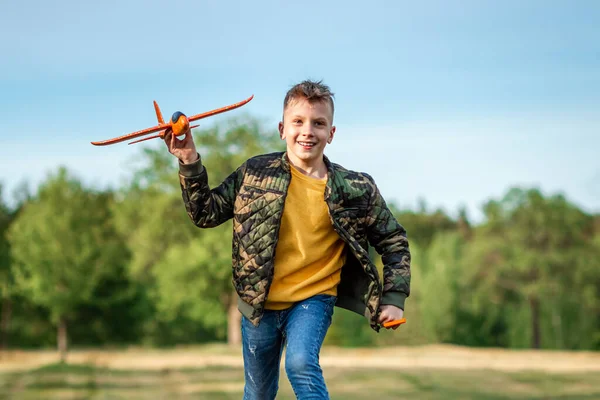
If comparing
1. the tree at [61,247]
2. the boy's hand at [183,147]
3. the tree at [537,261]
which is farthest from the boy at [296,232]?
the tree at [537,261]

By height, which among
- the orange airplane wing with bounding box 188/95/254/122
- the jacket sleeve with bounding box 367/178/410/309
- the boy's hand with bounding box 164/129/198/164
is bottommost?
the jacket sleeve with bounding box 367/178/410/309

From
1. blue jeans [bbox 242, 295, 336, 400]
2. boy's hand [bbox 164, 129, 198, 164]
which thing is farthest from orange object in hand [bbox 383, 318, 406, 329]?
boy's hand [bbox 164, 129, 198, 164]

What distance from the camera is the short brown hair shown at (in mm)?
3785

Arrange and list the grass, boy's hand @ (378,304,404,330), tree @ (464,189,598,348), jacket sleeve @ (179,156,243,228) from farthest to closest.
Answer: tree @ (464,189,598,348) → the grass → boy's hand @ (378,304,404,330) → jacket sleeve @ (179,156,243,228)

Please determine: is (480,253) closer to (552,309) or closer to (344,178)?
(552,309)

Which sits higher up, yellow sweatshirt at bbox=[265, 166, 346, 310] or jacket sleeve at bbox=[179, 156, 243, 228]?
jacket sleeve at bbox=[179, 156, 243, 228]

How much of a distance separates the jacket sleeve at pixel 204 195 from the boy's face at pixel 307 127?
334mm

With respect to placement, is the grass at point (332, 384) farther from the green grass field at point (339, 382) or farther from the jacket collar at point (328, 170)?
the jacket collar at point (328, 170)

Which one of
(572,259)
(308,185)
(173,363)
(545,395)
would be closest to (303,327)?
(308,185)

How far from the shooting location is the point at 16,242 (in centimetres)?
2838

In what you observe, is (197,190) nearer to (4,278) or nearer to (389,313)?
(389,313)

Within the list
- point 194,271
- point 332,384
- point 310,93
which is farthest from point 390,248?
point 194,271

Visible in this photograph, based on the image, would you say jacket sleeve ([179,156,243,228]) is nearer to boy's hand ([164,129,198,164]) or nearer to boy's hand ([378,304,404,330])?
boy's hand ([164,129,198,164])

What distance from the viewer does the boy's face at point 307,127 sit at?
3.78 metres
